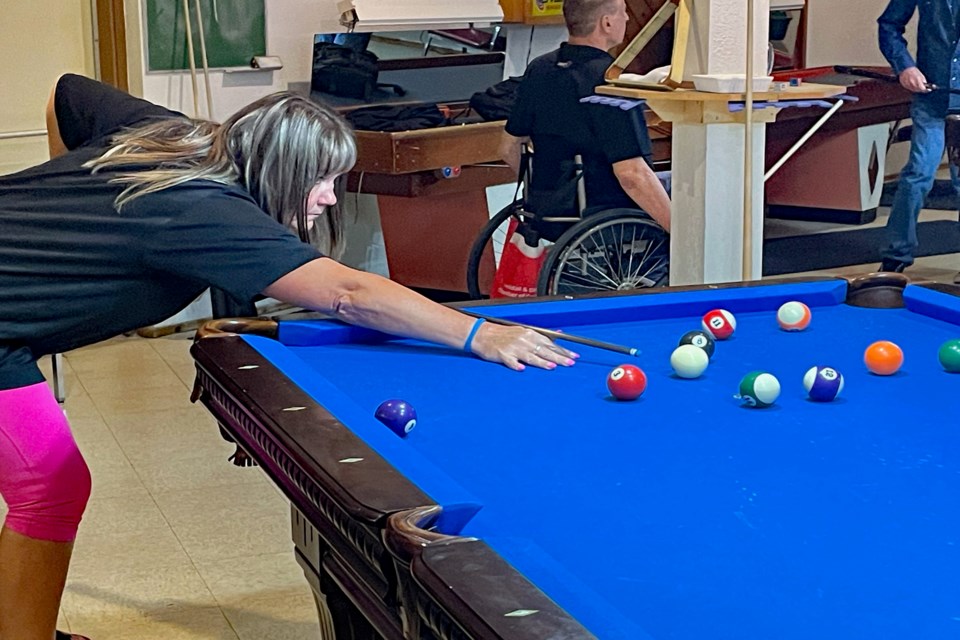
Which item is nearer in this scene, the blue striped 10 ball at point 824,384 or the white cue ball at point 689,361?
the blue striped 10 ball at point 824,384

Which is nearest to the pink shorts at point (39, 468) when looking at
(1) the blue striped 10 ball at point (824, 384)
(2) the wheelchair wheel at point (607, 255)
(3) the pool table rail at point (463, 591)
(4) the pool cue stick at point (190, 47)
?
(3) the pool table rail at point (463, 591)

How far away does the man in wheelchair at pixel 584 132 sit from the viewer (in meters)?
4.27

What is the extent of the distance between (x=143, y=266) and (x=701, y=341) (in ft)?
3.01

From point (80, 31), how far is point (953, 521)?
15.0ft

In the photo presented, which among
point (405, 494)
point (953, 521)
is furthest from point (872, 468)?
point (405, 494)

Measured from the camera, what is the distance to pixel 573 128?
14.3ft

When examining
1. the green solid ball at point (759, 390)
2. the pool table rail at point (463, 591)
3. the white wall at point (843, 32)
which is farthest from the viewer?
the white wall at point (843, 32)

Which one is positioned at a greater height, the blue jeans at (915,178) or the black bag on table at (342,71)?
the black bag on table at (342,71)

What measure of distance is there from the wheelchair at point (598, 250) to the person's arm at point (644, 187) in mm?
40

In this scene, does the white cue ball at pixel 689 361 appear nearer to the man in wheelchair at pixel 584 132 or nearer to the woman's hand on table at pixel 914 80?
the man in wheelchair at pixel 584 132

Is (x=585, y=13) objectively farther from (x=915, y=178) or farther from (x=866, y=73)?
(x=866, y=73)

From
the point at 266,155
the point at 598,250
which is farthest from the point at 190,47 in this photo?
the point at 266,155

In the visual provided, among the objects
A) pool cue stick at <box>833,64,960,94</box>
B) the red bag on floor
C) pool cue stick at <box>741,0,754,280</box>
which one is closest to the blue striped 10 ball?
pool cue stick at <box>741,0,754,280</box>

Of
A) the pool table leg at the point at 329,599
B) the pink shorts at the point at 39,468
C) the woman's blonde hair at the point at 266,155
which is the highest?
the woman's blonde hair at the point at 266,155
